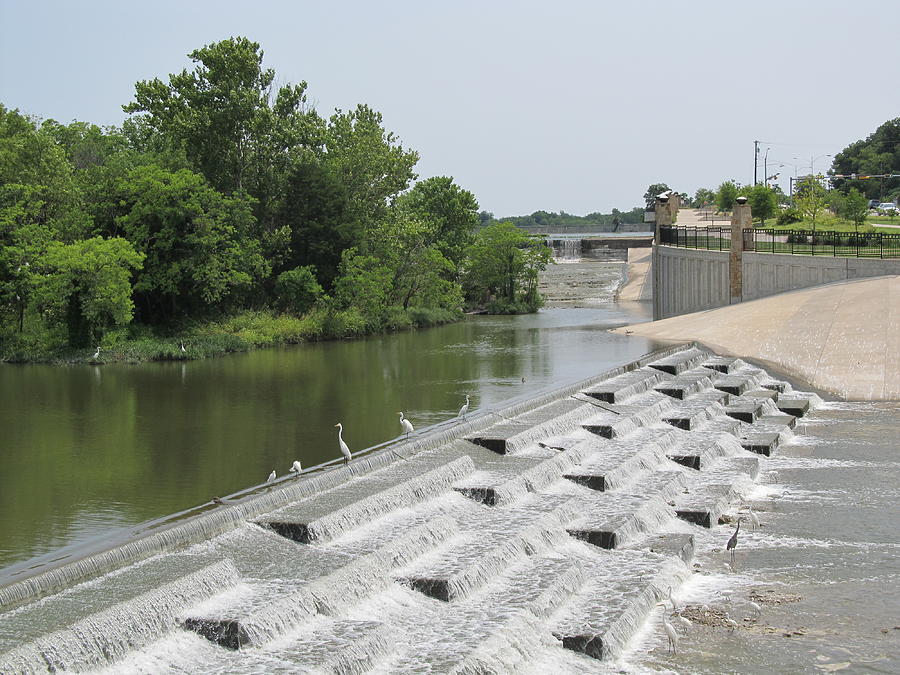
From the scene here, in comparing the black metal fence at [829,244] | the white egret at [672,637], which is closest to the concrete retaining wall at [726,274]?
the black metal fence at [829,244]

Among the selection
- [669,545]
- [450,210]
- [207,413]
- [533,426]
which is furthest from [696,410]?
[450,210]

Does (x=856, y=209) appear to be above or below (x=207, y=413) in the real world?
above

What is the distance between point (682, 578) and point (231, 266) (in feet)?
110

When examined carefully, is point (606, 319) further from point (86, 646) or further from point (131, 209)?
point (86, 646)

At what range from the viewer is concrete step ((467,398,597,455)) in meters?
17.9

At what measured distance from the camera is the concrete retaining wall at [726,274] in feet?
115

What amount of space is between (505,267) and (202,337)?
25.0 m

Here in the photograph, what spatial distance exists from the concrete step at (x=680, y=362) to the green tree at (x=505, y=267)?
94.4ft

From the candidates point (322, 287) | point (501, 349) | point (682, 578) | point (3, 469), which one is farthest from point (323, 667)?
point (322, 287)

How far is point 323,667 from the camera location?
928 cm

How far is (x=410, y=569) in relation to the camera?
1202 cm

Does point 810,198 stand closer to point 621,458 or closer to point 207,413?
point 207,413

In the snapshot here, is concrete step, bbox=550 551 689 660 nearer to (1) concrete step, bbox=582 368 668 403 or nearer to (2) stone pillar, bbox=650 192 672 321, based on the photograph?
(1) concrete step, bbox=582 368 668 403

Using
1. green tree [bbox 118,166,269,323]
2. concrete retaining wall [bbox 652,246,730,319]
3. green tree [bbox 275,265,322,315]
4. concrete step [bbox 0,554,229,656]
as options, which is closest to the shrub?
concrete retaining wall [bbox 652,246,730,319]
